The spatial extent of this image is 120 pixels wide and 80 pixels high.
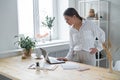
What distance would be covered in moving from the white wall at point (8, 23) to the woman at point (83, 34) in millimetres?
923

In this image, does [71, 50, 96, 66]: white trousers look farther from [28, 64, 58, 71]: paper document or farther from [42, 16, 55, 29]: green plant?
[42, 16, 55, 29]: green plant

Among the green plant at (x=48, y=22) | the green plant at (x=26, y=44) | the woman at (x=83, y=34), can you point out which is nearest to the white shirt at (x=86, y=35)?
the woman at (x=83, y=34)

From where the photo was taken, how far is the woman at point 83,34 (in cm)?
302

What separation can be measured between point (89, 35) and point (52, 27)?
5.01 feet

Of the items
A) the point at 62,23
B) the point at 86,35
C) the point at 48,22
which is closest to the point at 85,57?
the point at 86,35

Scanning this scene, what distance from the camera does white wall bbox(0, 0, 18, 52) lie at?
337 cm

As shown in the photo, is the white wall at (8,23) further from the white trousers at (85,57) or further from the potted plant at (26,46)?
the white trousers at (85,57)

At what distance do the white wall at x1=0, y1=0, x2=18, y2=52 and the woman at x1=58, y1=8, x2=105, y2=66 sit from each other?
92 centimetres

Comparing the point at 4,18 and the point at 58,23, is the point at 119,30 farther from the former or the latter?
the point at 4,18

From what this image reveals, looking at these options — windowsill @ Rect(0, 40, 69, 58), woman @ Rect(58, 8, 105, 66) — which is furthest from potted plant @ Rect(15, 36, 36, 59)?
woman @ Rect(58, 8, 105, 66)

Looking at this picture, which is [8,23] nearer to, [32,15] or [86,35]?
[32,15]

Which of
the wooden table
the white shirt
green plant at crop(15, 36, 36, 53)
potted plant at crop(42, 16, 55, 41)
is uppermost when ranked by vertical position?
potted plant at crop(42, 16, 55, 41)

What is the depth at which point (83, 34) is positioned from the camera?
9.99ft

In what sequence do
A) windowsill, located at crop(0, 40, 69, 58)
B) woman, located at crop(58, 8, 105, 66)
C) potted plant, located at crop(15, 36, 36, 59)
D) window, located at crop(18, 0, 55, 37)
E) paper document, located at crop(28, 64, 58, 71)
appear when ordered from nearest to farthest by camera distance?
1. paper document, located at crop(28, 64, 58, 71)
2. woman, located at crop(58, 8, 105, 66)
3. potted plant, located at crop(15, 36, 36, 59)
4. windowsill, located at crop(0, 40, 69, 58)
5. window, located at crop(18, 0, 55, 37)
